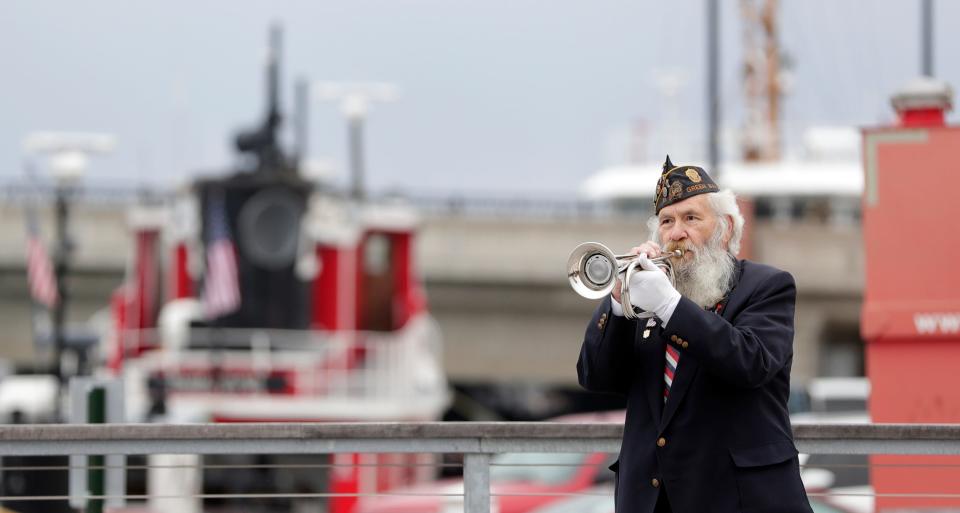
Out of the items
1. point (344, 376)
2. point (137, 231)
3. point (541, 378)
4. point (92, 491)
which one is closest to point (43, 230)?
point (137, 231)

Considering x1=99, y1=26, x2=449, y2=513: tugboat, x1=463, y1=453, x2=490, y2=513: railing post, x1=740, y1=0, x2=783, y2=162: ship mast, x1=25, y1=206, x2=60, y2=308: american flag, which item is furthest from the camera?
x1=740, y1=0, x2=783, y2=162: ship mast

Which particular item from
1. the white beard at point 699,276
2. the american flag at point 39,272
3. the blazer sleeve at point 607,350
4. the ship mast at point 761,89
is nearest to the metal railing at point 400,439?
the blazer sleeve at point 607,350

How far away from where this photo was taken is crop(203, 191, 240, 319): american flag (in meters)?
21.5

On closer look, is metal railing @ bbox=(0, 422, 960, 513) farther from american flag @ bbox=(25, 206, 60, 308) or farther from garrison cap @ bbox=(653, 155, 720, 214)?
american flag @ bbox=(25, 206, 60, 308)

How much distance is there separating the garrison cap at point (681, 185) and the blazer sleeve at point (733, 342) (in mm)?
334

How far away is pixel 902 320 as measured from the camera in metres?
7.04

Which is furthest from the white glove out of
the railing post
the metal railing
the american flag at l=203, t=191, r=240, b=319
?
the american flag at l=203, t=191, r=240, b=319

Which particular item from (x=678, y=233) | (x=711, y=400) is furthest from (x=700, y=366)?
(x=678, y=233)

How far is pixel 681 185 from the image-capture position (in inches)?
162

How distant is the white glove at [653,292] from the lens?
386 cm

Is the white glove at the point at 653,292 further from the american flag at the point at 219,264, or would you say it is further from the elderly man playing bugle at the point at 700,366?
the american flag at the point at 219,264

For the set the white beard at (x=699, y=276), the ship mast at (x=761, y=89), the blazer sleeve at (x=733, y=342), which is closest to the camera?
the blazer sleeve at (x=733, y=342)

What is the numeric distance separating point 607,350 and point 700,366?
0.75 ft

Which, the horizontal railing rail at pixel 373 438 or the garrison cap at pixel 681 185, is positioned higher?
the garrison cap at pixel 681 185
